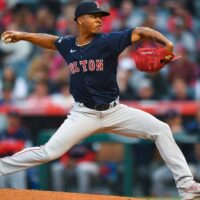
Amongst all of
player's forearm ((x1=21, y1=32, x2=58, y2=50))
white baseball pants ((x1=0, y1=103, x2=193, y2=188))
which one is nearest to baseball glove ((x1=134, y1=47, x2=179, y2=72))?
white baseball pants ((x1=0, y1=103, x2=193, y2=188))

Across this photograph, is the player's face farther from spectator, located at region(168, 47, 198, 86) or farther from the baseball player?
spectator, located at region(168, 47, 198, 86)

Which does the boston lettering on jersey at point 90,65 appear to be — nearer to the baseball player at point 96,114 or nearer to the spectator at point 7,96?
the baseball player at point 96,114

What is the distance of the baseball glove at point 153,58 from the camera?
602cm

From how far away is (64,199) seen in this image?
246 inches

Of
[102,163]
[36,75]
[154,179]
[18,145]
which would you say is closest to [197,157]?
[154,179]

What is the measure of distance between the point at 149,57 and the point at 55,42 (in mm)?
859

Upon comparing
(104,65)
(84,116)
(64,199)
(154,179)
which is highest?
(104,65)

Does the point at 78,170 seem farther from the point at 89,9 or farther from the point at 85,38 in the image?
the point at 89,9

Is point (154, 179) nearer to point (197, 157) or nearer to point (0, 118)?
point (197, 157)

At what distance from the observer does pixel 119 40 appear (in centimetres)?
605

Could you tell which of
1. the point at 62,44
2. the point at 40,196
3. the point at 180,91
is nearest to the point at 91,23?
the point at 62,44

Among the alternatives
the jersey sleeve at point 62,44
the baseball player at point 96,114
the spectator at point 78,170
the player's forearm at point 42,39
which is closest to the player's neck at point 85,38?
the baseball player at point 96,114

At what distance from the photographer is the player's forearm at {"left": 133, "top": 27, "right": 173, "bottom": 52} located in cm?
579

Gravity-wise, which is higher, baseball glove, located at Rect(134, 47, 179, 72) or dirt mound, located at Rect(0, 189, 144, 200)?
baseball glove, located at Rect(134, 47, 179, 72)
